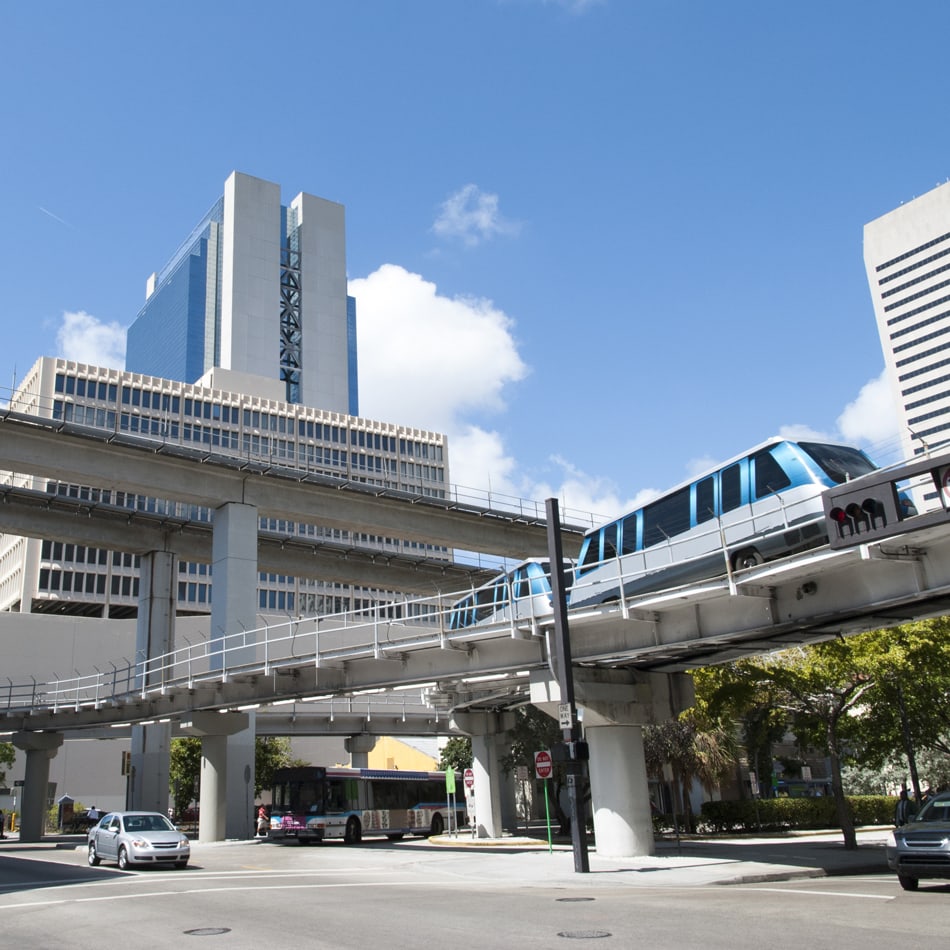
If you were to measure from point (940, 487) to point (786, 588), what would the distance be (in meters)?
5.22

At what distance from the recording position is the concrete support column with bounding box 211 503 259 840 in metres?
39.8

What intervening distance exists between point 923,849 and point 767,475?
7769mm

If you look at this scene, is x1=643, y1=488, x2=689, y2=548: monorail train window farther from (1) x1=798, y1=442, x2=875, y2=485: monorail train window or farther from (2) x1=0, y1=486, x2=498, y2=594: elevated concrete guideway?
(2) x1=0, y1=486, x2=498, y2=594: elevated concrete guideway

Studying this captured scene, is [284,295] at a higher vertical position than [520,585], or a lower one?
higher

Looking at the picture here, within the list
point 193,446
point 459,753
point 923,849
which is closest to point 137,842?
point 923,849

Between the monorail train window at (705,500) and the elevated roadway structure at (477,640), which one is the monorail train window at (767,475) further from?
the elevated roadway structure at (477,640)

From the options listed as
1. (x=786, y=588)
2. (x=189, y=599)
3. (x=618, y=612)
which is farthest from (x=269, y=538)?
(x=189, y=599)

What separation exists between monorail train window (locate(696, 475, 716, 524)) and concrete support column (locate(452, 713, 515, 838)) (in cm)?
1844

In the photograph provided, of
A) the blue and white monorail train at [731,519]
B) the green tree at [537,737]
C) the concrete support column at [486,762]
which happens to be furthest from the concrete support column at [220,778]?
the blue and white monorail train at [731,519]

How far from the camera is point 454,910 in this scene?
45.2 feet

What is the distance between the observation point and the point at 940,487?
1382 cm

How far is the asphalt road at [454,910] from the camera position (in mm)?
10547

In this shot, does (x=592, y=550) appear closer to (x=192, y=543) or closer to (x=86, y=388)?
(x=192, y=543)

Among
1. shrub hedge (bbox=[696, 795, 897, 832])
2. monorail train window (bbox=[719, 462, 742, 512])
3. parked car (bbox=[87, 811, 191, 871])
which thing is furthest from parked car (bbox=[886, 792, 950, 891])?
shrub hedge (bbox=[696, 795, 897, 832])
